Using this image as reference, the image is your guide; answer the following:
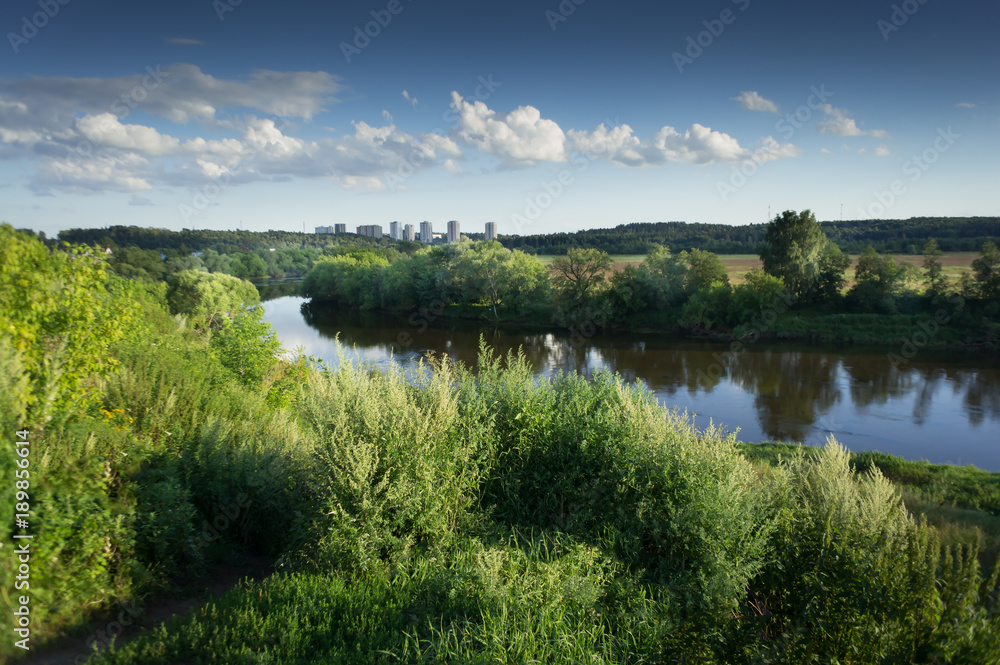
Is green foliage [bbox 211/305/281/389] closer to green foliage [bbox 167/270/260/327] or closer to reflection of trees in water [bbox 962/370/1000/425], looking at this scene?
green foliage [bbox 167/270/260/327]

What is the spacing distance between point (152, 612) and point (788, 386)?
29571mm

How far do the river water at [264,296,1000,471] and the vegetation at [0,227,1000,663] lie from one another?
6357mm

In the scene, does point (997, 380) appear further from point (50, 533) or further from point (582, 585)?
point (50, 533)

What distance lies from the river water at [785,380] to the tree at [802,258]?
27.1 ft

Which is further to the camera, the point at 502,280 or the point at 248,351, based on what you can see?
the point at 502,280

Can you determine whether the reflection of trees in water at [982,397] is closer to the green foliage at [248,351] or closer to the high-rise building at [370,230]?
the green foliage at [248,351]

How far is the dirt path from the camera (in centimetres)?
390

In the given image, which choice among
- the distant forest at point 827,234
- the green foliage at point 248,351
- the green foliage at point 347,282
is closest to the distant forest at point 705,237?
the distant forest at point 827,234

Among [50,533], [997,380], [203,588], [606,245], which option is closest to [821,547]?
[203,588]

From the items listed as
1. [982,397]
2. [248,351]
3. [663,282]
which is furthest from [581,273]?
[248,351]

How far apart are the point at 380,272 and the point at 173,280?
74.6 feet

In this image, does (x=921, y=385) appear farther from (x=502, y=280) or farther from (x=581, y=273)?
(x=502, y=280)

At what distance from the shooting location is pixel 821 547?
4.44 metres

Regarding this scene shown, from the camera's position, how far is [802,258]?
140 feet
